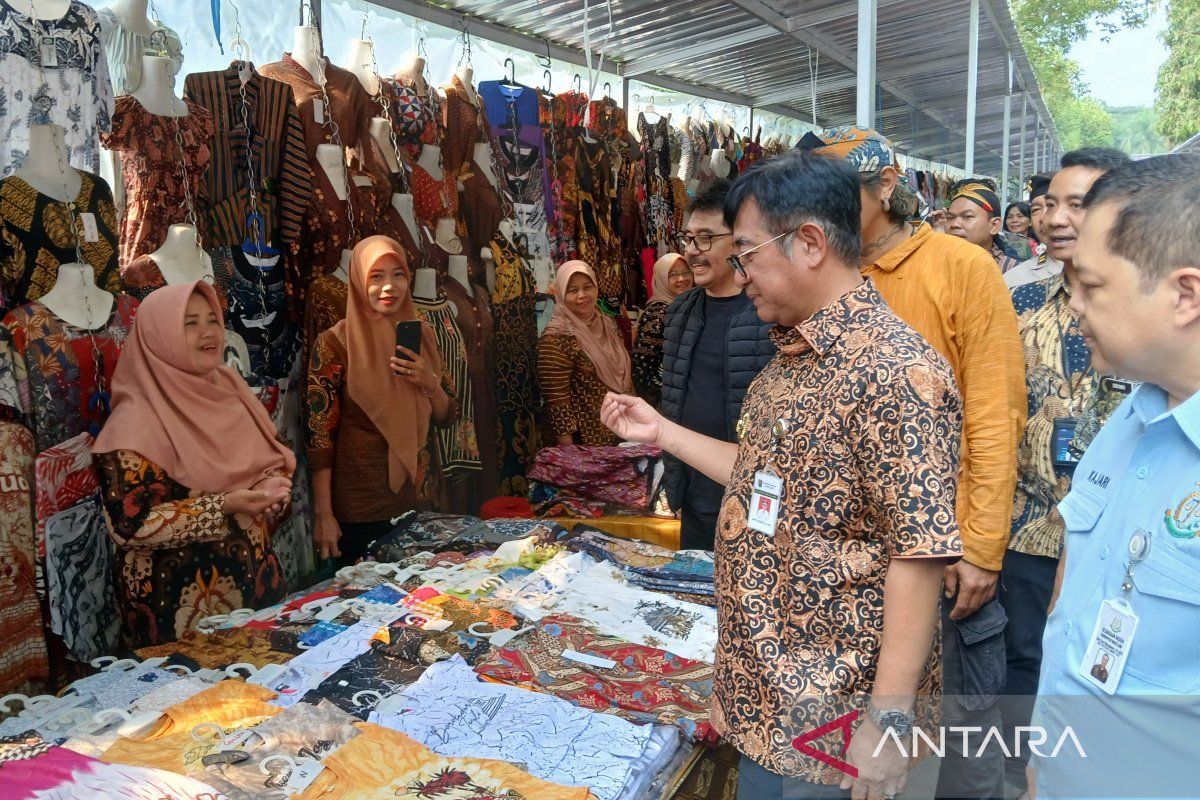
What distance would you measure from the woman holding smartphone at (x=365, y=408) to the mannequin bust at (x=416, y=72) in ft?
4.08

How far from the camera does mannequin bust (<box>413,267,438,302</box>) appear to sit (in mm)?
4008

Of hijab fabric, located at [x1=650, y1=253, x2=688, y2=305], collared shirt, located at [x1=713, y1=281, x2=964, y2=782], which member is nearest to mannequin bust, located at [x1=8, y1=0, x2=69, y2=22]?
collared shirt, located at [x1=713, y1=281, x2=964, y2=782]

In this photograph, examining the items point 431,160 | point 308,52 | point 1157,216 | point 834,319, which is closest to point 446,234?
point 431,160

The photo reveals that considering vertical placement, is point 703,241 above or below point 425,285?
above

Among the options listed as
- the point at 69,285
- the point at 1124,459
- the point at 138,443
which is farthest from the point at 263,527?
the point at 1124,459

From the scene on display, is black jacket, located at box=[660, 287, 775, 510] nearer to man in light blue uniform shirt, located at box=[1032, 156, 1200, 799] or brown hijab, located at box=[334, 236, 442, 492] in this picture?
brown hijab, located at box=[334, 236, 442, 492]

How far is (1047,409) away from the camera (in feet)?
7.55

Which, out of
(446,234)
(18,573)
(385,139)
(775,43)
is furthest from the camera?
(775,43)

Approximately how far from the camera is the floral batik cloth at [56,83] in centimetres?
264

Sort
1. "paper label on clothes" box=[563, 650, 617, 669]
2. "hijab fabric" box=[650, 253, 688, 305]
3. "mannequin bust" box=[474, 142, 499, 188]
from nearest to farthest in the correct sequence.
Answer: "paper label on clothes" box=[563, 650, 617, 669]
"mannequin bust" box=[474, 142, 499, 188]
"hijab fabric" box=[650, 253, 688, 305]

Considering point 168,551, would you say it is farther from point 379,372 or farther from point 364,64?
point 364,64

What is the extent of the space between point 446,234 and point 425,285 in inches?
15.5

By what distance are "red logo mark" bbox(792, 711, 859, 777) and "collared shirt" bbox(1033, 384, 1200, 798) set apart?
0.28 meters

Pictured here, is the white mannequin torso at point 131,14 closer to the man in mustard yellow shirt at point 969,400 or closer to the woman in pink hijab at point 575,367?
the woman in pink hijab at point 575,367
